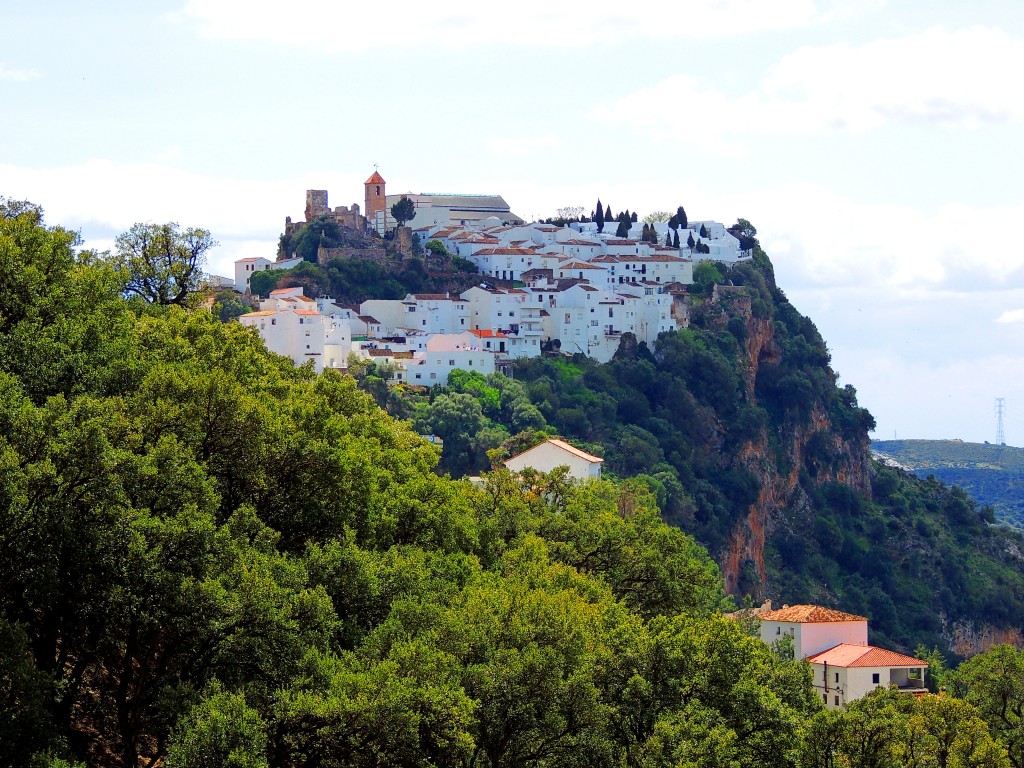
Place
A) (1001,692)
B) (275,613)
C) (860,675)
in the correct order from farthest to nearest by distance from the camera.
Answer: (860,675) < (1001,692) < (275,613)

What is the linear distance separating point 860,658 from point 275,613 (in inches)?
1567

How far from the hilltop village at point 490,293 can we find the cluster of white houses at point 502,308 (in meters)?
0.09

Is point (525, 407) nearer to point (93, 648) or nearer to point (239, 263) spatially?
point (239, 263)

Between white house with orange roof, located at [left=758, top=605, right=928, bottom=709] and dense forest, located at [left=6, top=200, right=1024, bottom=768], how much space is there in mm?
22519

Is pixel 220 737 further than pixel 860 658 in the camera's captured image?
No

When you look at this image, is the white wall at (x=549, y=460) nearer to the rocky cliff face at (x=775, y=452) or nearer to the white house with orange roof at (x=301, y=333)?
the white house with orange roof at (x=301, y=333)

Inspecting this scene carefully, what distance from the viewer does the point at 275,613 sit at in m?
27.4

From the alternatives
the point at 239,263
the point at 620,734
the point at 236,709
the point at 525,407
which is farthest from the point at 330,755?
the point at 239,263

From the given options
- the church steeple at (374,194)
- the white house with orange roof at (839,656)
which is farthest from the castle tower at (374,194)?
the white house with orange roof at (839,656)

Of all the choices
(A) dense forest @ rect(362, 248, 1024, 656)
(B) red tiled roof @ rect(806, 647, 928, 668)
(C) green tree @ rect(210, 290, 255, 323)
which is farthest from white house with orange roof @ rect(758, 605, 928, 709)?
(C) green tree @ rect(210, 290, 255, 323)

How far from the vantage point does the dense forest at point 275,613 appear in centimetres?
2595

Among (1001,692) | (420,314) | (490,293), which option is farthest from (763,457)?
(1001,692)

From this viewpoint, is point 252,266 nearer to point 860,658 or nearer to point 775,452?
point 775,452

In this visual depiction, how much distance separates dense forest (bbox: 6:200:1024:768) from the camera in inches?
1022
